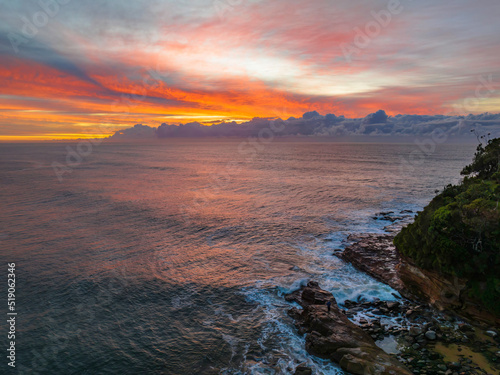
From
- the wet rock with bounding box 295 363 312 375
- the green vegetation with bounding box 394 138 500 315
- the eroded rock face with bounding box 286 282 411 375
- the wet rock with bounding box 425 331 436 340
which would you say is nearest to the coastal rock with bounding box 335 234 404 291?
the green vegetation with bounding box 394 138 500 315

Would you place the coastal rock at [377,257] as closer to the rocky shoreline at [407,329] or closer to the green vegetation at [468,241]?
the rocky shoreline at [407,329]

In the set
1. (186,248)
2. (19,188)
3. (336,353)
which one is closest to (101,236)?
(186,248)

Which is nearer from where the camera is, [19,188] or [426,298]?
[426,298]

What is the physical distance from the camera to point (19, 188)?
76375 mm

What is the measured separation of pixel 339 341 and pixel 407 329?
6117 millimetres

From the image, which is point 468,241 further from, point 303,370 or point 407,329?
point 303,370

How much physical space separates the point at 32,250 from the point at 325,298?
3725 centimetres

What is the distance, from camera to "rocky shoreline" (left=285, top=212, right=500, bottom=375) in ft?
55.9

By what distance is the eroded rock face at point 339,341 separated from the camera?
16625mm

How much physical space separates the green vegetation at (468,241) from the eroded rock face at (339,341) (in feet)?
31.2

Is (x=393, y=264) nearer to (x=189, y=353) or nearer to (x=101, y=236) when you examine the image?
(x=189, y=353)
